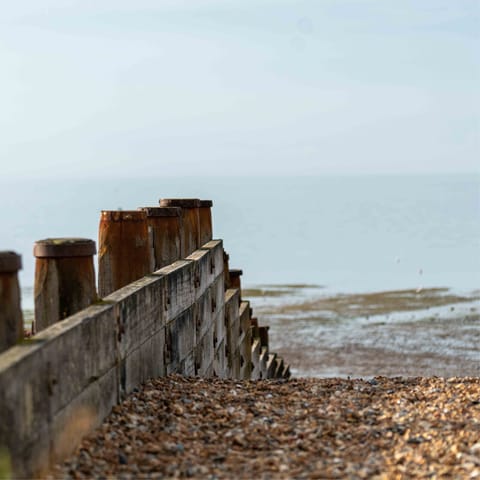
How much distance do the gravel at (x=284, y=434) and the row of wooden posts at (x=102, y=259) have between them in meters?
0.85

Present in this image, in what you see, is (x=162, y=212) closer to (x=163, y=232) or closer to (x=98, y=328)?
(x=163, y=232)

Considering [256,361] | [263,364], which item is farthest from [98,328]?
[263,364]

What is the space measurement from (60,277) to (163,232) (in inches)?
144

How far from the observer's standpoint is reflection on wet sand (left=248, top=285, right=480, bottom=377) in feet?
106

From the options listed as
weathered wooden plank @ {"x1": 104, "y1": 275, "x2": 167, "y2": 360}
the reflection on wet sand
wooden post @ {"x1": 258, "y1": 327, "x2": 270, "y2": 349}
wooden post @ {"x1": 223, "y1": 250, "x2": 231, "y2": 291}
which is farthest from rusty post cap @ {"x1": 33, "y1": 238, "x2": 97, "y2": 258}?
the reflection on wet sand

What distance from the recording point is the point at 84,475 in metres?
6.14

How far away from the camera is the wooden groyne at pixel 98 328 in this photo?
579 cm

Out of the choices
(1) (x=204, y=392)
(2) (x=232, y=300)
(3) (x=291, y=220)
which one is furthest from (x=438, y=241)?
(1) (x=204, y=392)

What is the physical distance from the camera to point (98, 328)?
7105 mm

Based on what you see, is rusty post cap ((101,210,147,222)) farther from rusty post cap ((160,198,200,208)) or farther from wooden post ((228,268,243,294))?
wooden post ((228,268,243,294))

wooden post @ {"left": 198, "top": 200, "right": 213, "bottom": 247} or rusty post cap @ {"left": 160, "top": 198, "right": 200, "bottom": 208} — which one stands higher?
rusty post cap @ {"left": 160, "top": 198, "right": 200, "bottom": 208}

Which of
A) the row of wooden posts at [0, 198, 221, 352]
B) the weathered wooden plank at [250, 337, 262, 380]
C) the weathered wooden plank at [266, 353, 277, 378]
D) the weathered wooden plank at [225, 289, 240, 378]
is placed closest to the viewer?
the row of wooden posts at [0, 198, 221, 352]

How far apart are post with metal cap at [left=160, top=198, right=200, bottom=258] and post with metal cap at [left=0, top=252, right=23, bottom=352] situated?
558 cm

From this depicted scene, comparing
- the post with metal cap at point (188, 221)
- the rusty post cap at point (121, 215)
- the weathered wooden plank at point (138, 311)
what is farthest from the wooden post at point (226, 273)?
the rusty post cap at point (121, 215)
